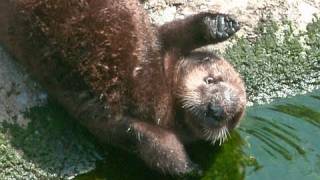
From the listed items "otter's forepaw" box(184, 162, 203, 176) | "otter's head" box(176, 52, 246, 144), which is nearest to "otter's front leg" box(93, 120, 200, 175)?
"otter's forepaw" box(184, 162, 203, 176)

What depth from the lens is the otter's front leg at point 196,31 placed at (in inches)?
277

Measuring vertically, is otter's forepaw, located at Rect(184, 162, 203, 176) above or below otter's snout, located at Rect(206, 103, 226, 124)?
below

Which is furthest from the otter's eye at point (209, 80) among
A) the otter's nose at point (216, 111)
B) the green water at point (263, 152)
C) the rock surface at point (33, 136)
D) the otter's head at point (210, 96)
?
the rock surface at point (33, 136)

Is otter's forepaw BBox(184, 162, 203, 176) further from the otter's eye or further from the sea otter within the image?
the otter's eye

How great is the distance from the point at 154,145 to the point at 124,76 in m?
0.53

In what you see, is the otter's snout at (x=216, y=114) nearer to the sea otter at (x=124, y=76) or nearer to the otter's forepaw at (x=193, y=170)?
the sea otter at (x=124, y=76)

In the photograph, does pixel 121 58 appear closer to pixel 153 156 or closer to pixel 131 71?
pixel 131 71

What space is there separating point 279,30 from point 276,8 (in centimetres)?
18

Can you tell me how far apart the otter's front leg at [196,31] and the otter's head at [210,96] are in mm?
122

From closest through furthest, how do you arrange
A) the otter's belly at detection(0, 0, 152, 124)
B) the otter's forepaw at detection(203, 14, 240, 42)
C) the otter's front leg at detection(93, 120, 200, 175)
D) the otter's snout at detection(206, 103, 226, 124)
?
the otter's front leg at detection(93, 120, 200, 175), the otter's belly at detection(0, 0, 152, 124), the otter's snout at detection(206, 103, 226, 124), the otter's forepaw at detection(203, 14, 240, 42)

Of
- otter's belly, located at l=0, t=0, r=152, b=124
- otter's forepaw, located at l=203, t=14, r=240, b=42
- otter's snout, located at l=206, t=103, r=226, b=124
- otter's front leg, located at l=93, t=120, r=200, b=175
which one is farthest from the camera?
otter's forepaw, located at l=203, t=14, r=240, b=42

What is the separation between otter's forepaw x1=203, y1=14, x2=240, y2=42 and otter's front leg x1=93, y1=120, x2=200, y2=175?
0.84 meters

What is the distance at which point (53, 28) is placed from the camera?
672 centimetres

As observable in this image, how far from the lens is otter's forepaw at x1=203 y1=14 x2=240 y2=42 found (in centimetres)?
702
